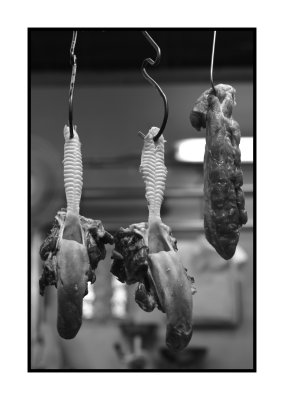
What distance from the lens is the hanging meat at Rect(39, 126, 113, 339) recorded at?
1761mm

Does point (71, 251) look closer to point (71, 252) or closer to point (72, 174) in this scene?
point (71, 252)

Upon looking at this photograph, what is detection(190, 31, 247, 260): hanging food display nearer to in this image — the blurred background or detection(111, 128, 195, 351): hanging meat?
detection(111, 128, 195, 351): hanging meat

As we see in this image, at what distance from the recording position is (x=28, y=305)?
2279 millimetres

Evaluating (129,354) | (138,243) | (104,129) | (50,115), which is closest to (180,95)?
(104,129)

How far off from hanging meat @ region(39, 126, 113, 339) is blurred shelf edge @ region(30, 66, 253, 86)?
5.22ft

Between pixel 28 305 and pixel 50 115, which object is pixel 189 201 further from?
pixel 28 305

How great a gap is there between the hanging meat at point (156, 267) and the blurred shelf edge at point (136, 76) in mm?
1604

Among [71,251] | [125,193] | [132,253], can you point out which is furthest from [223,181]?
[125,193]

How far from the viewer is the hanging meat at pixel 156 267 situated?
176cm

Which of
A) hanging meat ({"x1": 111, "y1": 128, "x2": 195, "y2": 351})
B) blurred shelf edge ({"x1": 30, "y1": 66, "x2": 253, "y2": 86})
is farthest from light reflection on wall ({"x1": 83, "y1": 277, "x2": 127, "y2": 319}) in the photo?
hanging meat ({"x1": 111, "y1": 128, "x2": 195, "y2": 351})

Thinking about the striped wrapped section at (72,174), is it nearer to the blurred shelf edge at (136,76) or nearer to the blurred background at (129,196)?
the blurred background at (129,196)

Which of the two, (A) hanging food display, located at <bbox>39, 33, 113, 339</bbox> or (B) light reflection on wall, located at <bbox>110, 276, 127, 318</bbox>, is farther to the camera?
(B) light reflection on wall, located at <bbox>110, 276, 127, 318</bbox>

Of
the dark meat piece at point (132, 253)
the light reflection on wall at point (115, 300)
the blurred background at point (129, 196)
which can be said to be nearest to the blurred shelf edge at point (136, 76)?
the blurred background at point (129, 196)

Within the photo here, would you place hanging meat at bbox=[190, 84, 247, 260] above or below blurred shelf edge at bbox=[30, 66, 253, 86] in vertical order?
below
